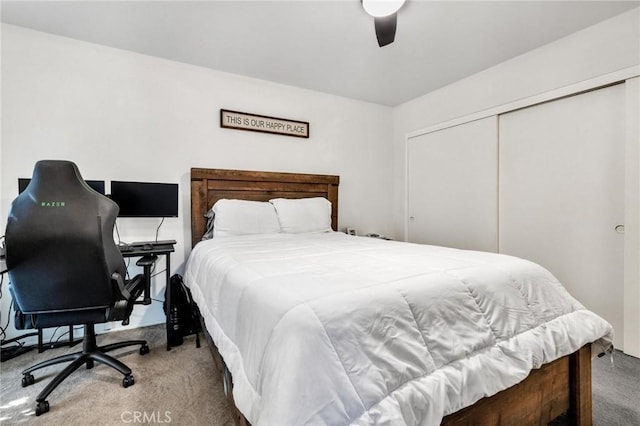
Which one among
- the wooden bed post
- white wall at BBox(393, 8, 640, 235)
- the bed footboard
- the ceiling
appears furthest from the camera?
white wall at BBox(393, 8, 640, 235)

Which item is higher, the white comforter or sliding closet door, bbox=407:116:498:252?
sliding closet door, bbox=407:116:498:252

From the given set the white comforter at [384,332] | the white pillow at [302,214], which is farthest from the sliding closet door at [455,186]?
the white comforter at [384,332]

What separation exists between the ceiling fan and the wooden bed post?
6.42 feet

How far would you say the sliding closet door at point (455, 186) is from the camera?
10.3 ft

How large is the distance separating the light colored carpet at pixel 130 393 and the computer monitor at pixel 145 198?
105 centimetres

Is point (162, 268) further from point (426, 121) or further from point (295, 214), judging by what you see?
point (426, 121)

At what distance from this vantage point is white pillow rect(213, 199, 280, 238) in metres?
2.68

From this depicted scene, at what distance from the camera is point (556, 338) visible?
129 centimetres

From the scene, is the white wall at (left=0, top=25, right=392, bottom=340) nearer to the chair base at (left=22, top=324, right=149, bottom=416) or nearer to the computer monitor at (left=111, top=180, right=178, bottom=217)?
the computer monitor at (left=111, top=180, right=178, bottom=217)

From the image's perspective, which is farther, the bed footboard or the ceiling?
the ceiling

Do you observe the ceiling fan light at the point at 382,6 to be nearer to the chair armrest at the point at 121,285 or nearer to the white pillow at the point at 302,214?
the white pillow at the point at 302,214

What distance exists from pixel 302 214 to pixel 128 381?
1.88 meters

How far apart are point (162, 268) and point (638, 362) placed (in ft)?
12.4

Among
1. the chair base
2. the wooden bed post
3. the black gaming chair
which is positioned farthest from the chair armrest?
the wooden bed post
